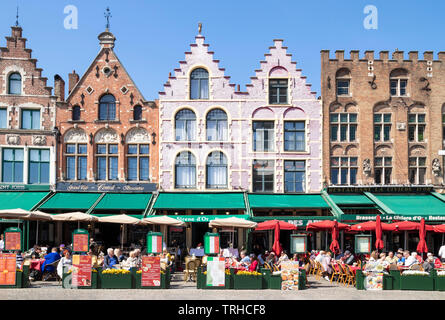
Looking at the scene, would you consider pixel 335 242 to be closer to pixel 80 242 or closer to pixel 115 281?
pixel 115 281

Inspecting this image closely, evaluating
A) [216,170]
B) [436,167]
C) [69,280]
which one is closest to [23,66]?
[216,170]

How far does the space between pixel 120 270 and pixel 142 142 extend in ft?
44.8

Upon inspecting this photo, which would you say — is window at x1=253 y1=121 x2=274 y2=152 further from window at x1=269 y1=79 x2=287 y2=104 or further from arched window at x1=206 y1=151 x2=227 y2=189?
arched window at x1=206 y1=151 x2=227 y2=189

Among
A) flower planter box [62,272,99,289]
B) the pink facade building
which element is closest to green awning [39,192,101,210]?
the pink facade building

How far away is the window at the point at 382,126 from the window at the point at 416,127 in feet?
3.88

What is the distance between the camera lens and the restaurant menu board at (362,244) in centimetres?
2119

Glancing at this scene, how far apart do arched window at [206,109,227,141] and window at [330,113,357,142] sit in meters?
5.96

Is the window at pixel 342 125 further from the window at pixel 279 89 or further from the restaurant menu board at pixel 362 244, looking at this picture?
the restaurant menu board at pixel 362 244

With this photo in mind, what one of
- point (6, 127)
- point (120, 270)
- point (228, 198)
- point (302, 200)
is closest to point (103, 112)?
point (6, 127)

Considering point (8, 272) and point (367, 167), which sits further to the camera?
point (367, 167)

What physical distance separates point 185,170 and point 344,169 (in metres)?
8.76

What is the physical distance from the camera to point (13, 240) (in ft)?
66.7

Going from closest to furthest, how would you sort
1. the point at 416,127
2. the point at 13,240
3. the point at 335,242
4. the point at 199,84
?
the point at 13,240
the point at 335,242
the point at 199,84
the point at 416,127

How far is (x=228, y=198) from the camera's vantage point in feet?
102
